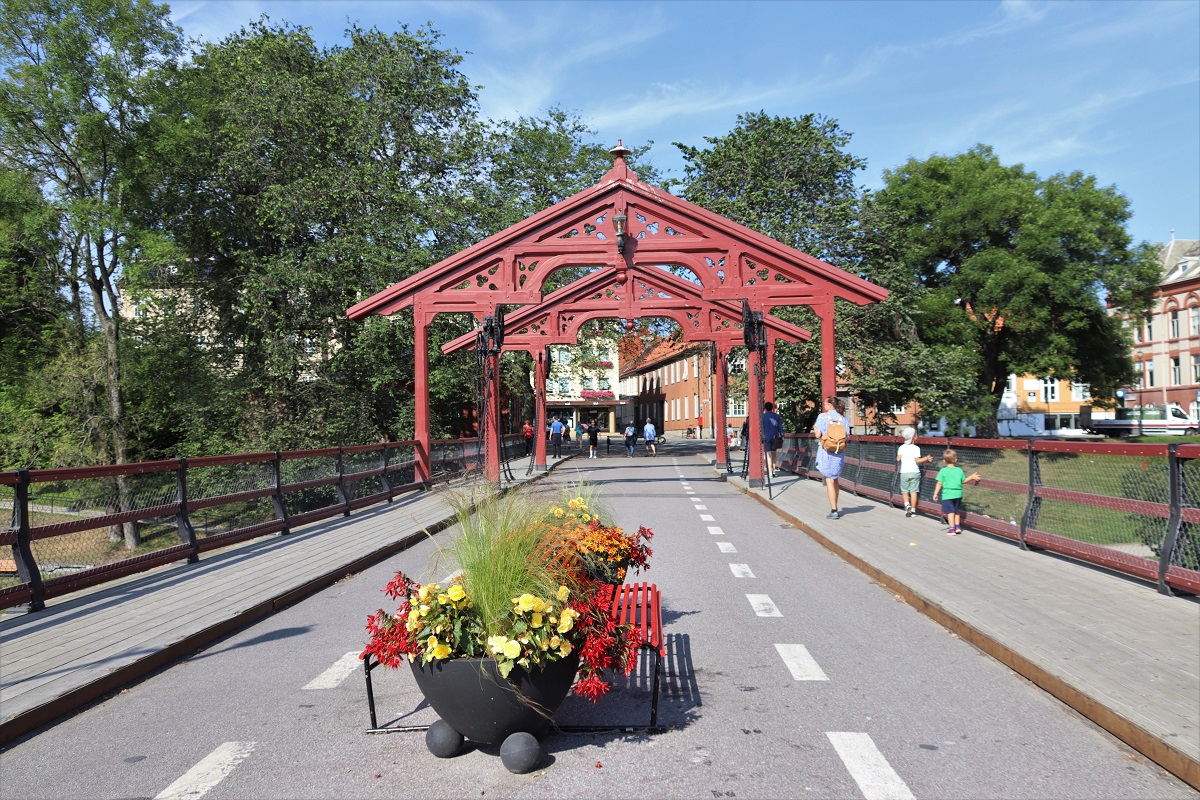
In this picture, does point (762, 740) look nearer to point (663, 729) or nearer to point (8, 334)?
point (663, 729)

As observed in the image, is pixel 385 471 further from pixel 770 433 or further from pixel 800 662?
pixel 800 662

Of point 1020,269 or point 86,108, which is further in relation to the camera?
point 1020,269

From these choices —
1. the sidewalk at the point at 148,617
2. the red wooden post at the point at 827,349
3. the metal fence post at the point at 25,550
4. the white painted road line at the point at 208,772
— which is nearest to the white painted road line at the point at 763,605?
the sidewalk at the point at 148,617

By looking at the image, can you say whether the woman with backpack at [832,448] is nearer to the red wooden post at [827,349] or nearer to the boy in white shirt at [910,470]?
the boy in white shirt at [910,470]

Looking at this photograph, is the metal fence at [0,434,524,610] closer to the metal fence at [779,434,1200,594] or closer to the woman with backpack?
the woman with backpack

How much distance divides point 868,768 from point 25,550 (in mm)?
6999

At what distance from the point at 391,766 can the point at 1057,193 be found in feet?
138

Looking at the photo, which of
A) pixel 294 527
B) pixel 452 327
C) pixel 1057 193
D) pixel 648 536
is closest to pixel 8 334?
pixel 452 327

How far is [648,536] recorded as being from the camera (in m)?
6.50

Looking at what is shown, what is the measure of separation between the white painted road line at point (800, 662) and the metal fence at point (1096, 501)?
11.2 feet

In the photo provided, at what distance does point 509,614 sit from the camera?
162 inches

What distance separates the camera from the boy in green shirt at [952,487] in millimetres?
12227

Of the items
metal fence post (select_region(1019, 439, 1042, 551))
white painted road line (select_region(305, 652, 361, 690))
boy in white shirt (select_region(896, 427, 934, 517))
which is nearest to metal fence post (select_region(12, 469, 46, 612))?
white painted road line (select_region(305, 652, 361, 690))

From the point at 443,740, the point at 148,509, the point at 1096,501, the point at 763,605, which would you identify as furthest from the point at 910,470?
the point at 443,740
